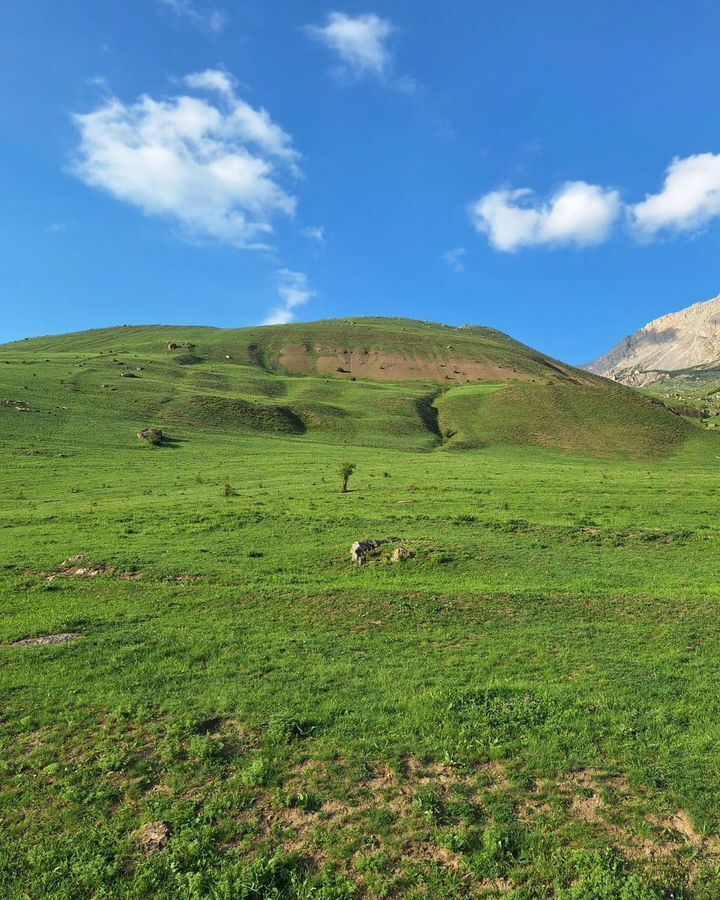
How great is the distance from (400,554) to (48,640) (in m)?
16.1

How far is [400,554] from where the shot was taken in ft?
88.9

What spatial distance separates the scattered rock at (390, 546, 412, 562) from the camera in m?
26.9

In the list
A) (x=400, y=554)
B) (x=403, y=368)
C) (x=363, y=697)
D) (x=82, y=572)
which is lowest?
(x=363, y=697)

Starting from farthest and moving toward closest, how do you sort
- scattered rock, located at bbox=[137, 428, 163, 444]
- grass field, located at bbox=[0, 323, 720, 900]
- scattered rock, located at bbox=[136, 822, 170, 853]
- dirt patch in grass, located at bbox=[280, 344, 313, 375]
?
dirt patch in grass, located at bbox=[280, 344, 313, 375], scattered rock, located at bbox=[137, 428, 163, 444], scattered rock, located at bbox=[136, 822, 170, 853], grass field, located at bbox=[0, 323, 720, 900]

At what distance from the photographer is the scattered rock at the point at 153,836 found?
392 inches

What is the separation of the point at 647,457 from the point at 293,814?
82186mm

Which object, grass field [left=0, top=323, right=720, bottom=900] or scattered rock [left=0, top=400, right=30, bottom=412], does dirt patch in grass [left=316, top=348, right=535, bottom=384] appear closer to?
scattered rock [left=0, top=400, right=30, bottom=412]

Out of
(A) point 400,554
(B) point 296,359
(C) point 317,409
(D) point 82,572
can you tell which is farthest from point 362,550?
(B) point 296,359

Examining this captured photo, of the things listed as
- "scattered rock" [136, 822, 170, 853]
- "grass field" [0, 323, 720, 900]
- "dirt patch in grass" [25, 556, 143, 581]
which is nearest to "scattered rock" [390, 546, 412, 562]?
"grass field" [0, 323, 720, 900]

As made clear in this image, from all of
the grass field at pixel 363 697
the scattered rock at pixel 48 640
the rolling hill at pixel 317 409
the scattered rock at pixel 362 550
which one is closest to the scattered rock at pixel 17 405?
the rolling hill at pixel 317 409

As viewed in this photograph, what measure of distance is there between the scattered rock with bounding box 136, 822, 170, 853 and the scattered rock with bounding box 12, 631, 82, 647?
33.8ft

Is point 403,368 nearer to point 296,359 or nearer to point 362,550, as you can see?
point 296,359

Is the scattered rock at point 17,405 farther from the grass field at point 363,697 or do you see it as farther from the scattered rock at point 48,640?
the scattered rock at point 48,640

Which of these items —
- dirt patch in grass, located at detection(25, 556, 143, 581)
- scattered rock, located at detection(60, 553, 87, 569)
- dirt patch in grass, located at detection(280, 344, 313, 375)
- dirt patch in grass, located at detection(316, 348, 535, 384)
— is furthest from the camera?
dirt patch in grass, located at detection(280, 344, 313, 375)
